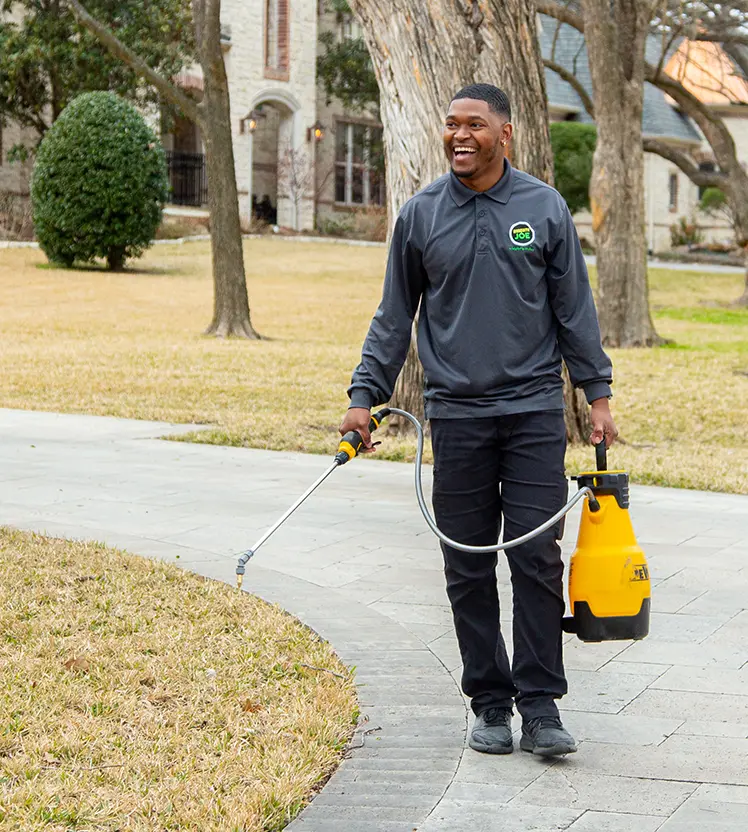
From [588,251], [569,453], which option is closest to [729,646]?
[569,453]

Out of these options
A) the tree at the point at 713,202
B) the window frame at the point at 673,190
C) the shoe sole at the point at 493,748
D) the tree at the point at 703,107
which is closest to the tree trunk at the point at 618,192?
the tree at the point at 703,107

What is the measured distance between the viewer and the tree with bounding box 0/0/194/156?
28375 millimetres

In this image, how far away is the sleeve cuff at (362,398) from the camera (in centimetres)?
404

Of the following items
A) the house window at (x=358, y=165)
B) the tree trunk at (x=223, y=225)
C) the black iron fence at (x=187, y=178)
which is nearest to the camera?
the tree trunk at (x=223, y=225)

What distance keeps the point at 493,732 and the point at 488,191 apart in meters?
1.60

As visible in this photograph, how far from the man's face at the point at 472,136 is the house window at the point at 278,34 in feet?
109

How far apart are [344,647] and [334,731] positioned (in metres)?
1.00

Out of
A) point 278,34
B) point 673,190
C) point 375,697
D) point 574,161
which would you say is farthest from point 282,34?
point 375,697

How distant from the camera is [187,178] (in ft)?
114

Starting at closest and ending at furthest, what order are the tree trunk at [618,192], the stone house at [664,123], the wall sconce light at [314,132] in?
the tree trunk at [618,192]
the wall sconce light at [314,132]
the stone house at [664,123]

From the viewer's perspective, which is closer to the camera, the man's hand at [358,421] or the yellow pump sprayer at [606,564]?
the yellow pump sprayer at [606,564]

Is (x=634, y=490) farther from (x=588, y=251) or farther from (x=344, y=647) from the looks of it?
(x=588, y=251)

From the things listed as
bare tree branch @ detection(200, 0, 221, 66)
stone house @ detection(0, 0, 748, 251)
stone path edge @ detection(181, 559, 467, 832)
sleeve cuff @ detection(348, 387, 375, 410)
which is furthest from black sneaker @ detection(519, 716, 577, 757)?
stone house @ detection(0, 0, 748, 251)

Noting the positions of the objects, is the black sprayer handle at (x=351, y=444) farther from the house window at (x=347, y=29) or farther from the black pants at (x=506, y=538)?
the house window at (x=347, y=29)
